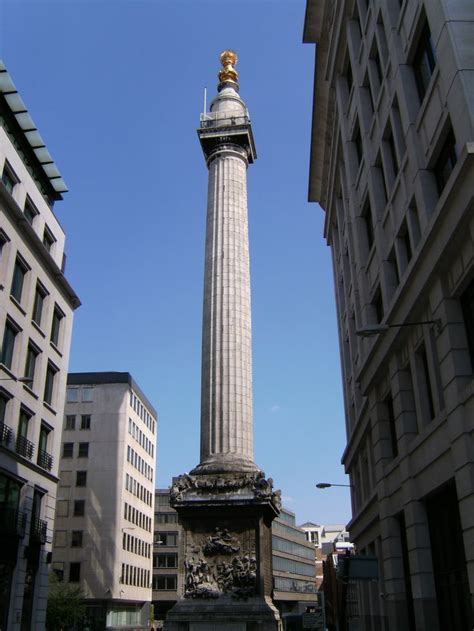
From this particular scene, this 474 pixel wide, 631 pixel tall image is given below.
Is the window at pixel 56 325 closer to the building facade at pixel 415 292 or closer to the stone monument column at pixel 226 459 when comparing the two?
the stone monument column at pixel 226 459

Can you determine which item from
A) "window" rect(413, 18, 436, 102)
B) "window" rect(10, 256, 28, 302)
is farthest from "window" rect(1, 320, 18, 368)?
"window" rect(413, 18, 436, 102)

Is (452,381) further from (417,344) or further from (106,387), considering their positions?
(106,387)

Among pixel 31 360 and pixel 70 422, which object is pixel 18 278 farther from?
pixel 70 422

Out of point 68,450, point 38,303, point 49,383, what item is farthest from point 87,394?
point 38,303

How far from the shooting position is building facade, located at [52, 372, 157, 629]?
230 ft

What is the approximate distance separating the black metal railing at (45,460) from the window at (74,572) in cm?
3792

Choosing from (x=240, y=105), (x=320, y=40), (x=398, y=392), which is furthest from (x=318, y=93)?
(x=398, y=392)

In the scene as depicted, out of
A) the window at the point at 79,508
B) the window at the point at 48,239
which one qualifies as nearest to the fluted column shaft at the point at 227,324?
the window at the point at 48,239

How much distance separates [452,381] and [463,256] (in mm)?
3278

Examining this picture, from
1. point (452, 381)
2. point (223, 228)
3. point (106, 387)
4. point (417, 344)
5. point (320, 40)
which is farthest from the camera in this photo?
point (106, 387)

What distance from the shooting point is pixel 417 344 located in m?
20.1

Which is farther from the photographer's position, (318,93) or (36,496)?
(318,93)

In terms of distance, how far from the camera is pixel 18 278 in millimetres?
36031

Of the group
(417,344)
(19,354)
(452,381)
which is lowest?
(452,381)
